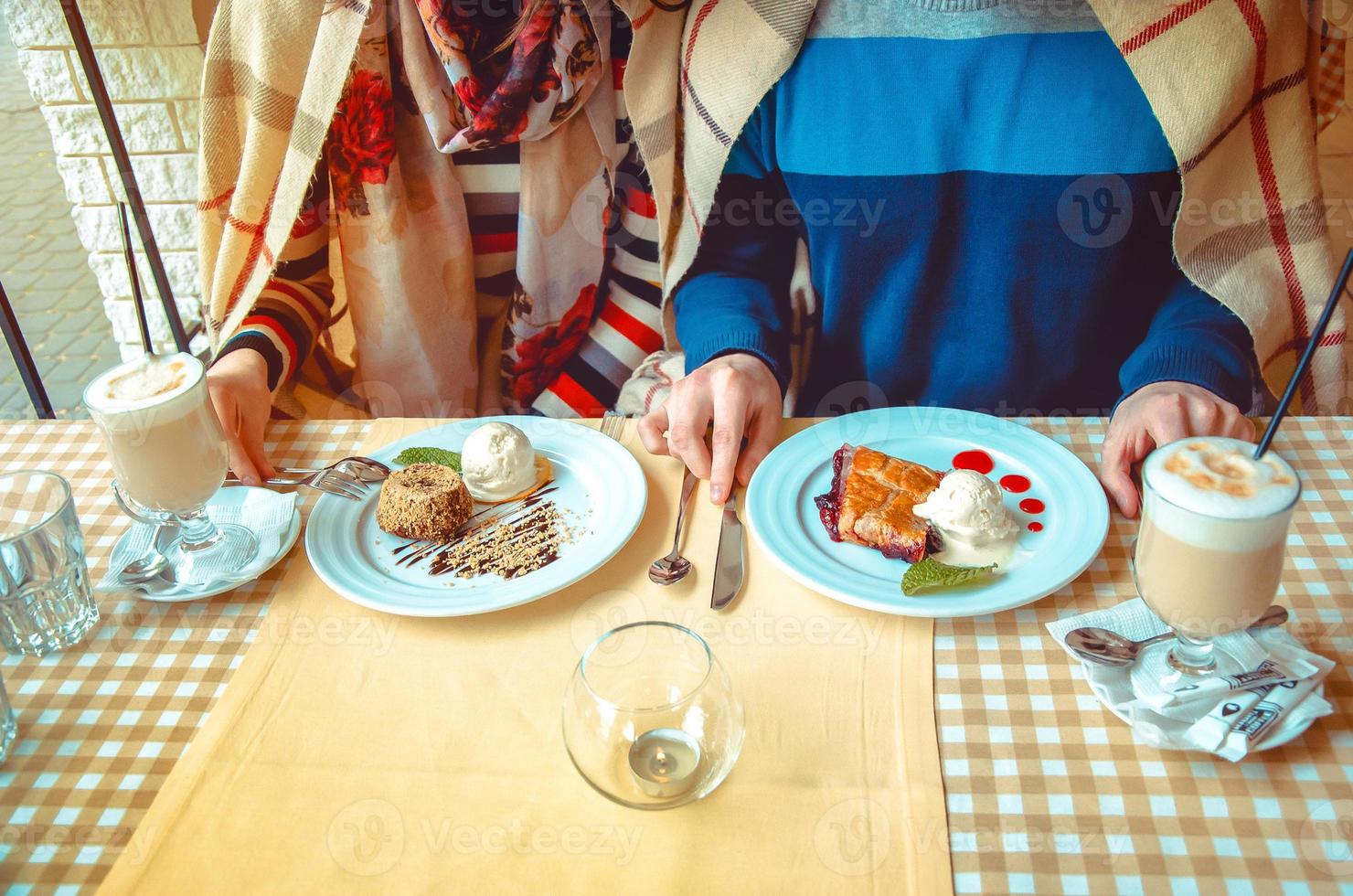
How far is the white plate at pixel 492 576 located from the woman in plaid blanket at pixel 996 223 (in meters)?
0.07

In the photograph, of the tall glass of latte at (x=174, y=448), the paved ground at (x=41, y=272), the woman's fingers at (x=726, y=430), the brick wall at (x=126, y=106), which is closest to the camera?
the tall glass of latte at (x=174, y=448)

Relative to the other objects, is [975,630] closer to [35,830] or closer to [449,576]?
[449,576]

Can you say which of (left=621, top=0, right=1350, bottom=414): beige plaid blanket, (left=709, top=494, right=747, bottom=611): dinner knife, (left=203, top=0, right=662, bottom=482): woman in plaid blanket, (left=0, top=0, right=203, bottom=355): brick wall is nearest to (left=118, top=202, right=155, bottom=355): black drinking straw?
(left=203, top=0, right=662, bottom=482): woman in plaid blanket

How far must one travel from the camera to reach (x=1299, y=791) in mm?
642

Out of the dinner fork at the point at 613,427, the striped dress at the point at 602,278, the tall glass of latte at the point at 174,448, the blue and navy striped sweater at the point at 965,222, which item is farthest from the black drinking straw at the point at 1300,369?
the striped dress at the point at 602,278

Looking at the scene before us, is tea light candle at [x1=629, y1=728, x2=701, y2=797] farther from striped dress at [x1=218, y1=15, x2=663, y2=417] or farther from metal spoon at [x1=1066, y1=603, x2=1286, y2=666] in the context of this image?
striped dress at [x1=218, y1=15, x2=663, y2=417]

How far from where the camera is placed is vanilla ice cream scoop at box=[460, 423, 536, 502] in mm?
968

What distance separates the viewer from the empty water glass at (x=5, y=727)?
2.39 ft

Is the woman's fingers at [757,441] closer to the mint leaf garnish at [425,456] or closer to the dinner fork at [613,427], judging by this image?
the dinner fork at [613,427]

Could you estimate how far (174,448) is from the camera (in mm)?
853

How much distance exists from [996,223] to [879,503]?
525 millimetres

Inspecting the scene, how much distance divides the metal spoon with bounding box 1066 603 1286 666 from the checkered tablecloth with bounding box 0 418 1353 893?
21 mm

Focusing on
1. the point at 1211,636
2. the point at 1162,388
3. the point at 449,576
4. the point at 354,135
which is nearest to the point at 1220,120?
the point at 1162,388

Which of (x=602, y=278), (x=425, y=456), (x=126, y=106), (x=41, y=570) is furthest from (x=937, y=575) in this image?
(x=126, y=106)
